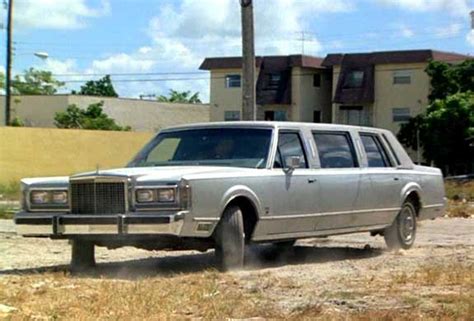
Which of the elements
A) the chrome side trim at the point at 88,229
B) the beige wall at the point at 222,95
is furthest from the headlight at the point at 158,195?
the beige wall at the point at 222,95

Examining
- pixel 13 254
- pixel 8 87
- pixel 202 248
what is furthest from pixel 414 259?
pixel 8 87

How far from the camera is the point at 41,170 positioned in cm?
3800

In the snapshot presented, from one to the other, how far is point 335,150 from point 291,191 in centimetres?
135

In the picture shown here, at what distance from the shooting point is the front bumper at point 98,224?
Result: 35.7 ft

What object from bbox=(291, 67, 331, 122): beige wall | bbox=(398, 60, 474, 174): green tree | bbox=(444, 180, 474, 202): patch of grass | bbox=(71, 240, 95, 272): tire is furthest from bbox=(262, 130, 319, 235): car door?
bbox=(291, 67, 331, 122): beige wall

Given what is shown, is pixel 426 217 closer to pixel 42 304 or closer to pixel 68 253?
pixel 68 253

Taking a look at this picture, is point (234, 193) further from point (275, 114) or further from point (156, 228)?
point (275, 114)

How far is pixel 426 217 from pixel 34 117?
62537 millimetres

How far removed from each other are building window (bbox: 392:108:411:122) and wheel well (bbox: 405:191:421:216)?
46.7 m

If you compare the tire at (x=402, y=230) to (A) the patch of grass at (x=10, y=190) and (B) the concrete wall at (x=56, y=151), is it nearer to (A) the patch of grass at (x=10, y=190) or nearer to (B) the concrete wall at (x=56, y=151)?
(A) the patch of grass at (x=10, y=190)

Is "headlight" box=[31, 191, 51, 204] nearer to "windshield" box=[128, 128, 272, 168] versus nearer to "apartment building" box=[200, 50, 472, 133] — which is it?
"windshield" box=[128, 128, 272, 168]

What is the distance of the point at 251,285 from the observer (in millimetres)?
10266

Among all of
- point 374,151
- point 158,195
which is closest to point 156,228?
point 158,195

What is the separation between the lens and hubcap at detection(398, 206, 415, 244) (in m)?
14.5
